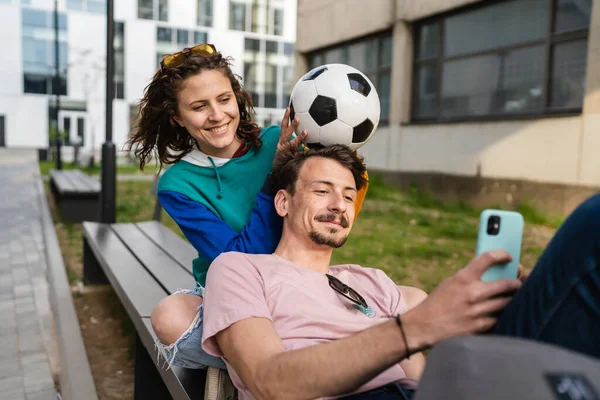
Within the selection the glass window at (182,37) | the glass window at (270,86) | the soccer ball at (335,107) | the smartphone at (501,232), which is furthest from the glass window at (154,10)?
the smartphone at (501,232)

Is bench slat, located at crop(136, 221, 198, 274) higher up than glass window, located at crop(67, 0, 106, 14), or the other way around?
glass window, located at crop(67, 0, 106, 14)

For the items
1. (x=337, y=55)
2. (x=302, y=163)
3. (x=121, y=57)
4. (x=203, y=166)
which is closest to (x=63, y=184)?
(x=203, y=166)

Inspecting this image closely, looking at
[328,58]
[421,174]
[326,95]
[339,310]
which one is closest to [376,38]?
[328,58]

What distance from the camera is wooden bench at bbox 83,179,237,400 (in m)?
2.22

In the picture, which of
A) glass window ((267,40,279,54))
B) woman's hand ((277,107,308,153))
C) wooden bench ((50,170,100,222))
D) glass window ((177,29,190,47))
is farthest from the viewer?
glass window ((267,40,279,54))

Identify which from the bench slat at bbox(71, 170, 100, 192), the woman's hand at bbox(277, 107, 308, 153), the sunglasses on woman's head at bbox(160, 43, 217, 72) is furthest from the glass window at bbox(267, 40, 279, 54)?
the woman's hand at bbox(277, 107, 308, 153)

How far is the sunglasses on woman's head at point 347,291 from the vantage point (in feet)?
6.72

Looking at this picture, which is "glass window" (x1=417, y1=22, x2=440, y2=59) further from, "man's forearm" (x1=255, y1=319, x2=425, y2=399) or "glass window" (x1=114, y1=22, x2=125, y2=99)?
"glass window" (x1=114, y1=22, x2=125, y2=99)

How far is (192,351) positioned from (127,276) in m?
1.72

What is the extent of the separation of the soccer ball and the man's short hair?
0.13 metres

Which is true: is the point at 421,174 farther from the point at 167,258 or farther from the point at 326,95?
the point at 326,95

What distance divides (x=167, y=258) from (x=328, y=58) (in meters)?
11.9

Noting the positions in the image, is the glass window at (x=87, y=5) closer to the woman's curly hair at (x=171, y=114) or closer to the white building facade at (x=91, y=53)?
the white building facade at (x=91, y=53)

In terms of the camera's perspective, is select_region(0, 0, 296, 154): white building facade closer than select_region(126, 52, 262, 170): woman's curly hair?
No
